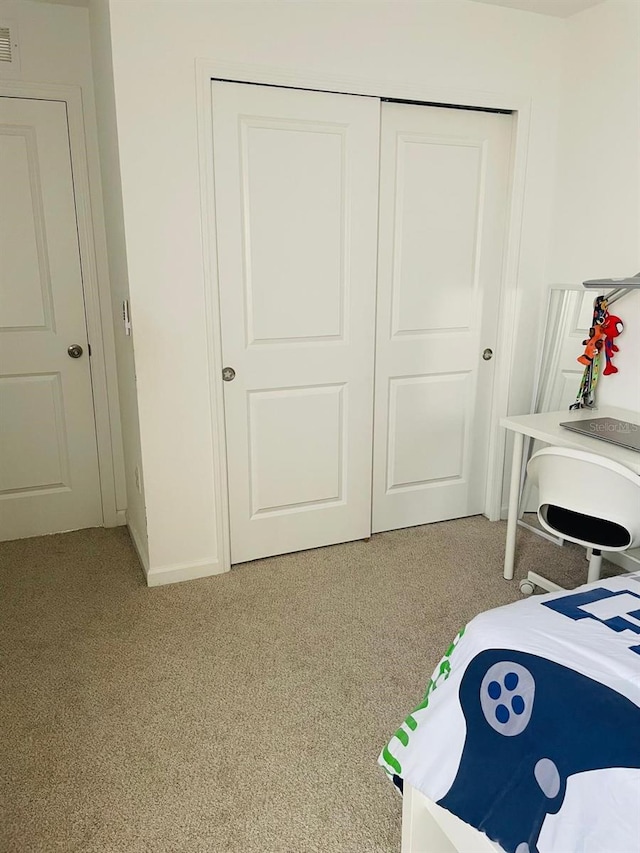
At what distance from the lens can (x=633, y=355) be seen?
114 inches

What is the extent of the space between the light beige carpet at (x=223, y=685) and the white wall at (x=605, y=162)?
3.85 ft

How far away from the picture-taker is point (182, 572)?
291cm

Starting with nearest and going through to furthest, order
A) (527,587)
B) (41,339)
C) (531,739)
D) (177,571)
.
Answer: (531,739), (527,587), (177,571), (41,339)

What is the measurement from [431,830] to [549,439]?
161 centimetres

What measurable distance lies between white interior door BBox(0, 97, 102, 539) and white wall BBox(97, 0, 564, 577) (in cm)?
79

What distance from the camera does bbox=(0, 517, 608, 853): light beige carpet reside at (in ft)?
5.57

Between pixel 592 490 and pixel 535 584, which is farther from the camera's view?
pixel 535 584

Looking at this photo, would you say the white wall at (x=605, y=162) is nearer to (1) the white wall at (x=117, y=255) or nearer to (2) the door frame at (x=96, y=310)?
(1) the white wall at (x=117, y=255)

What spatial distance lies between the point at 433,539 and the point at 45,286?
2.28 meters

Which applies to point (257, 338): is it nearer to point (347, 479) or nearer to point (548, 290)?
point (347, 479)

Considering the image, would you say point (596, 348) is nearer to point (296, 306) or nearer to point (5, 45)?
point (296, 306)

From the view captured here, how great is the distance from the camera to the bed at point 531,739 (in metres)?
1.08

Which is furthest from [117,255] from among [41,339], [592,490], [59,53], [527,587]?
[527,587]

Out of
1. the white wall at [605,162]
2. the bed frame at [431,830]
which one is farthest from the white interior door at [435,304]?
the bed frame at [431,830]
